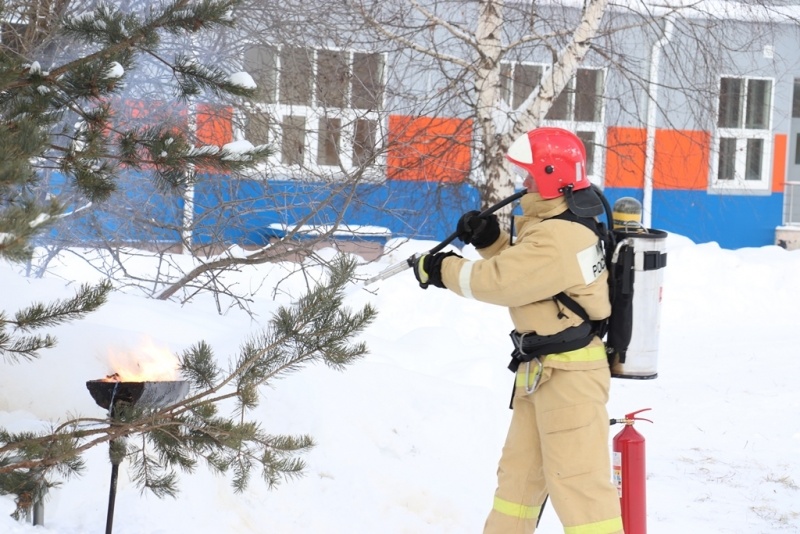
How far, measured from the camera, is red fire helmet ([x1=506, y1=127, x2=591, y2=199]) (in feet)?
11.5

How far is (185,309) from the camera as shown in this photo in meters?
6.20

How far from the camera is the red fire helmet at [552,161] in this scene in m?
3.52

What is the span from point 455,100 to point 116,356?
7506 mm

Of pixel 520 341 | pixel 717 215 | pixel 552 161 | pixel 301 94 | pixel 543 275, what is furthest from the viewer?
pixel 717 215

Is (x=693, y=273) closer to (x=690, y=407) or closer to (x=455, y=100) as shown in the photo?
(x=455, y=100)

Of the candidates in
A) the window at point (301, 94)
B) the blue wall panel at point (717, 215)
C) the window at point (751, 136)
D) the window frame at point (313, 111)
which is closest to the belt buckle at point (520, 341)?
the window frame at point (313, 111)

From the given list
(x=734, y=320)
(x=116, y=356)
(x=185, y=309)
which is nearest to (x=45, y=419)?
(x=116, y=356)

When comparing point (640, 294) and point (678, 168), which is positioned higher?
point (678, 168)

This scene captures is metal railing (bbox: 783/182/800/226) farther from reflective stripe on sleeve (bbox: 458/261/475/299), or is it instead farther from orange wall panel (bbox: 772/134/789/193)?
reflective stripe on sleeve (bbox: 458/261/475/299)

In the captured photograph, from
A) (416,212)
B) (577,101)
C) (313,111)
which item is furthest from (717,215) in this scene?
(313,111)

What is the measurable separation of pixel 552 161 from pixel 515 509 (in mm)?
1262

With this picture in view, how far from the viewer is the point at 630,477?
3863 millimetres

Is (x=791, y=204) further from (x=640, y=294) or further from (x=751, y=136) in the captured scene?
(x=640, y=294)

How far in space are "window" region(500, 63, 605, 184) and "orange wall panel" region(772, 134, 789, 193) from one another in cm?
320
